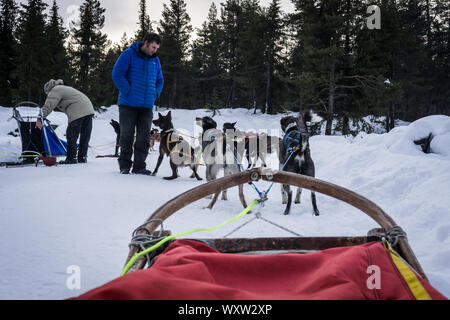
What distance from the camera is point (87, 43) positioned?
25.6 m

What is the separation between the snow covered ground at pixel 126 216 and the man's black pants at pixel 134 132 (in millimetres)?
574

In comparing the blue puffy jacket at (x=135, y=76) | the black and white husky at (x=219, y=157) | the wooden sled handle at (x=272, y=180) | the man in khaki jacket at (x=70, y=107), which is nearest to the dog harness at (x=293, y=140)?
the black and white husky at (x=219, y=157)

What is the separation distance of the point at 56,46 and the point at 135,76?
28.0m

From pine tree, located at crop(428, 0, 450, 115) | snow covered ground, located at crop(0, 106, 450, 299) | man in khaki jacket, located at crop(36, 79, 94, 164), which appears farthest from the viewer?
pine tree, located at crop(428, 0, 450, 115)

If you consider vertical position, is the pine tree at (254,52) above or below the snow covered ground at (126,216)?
above

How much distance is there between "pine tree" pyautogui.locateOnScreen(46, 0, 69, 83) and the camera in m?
25.2

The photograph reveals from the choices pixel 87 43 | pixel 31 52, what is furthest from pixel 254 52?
pixel 31 52

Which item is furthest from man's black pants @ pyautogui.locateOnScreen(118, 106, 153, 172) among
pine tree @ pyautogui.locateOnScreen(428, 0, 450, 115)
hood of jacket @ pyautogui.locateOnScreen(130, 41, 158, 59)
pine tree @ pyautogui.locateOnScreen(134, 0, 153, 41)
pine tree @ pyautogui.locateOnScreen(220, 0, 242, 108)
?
pine tree @ pyautogui.locateOnScreen(134, 0, 153, 41)

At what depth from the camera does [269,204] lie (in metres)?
4.18

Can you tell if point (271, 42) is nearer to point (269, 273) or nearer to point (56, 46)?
point (56, 46)

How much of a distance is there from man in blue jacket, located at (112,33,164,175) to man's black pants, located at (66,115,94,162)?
1797 mm

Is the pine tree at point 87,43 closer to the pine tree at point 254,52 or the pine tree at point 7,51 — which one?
the pine tree at point 7,51

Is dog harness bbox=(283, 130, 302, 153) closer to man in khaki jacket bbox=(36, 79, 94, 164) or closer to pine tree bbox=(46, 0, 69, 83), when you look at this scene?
man in khaki jacket bbox=(36, 79, 94, 164)

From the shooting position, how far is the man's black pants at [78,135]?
6.32 m
